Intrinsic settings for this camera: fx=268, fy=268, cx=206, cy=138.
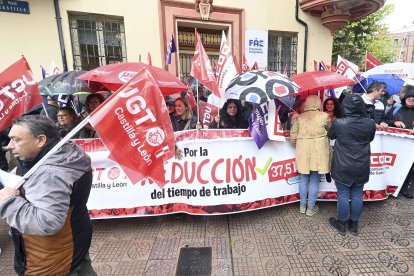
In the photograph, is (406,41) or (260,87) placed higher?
(406,41)

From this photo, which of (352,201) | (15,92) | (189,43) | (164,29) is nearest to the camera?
(15,92)

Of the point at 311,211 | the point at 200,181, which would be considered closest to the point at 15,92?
the point at 200,181

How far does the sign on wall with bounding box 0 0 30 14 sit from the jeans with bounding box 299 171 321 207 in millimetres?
7133

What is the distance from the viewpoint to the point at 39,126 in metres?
1.54

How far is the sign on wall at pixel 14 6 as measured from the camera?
6090mm

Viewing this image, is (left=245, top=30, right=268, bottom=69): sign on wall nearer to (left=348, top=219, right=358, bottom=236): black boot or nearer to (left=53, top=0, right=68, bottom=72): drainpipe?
(left=53, top=0, right=68, bottom=72): drainpipe

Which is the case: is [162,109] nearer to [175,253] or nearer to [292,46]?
[175,253]

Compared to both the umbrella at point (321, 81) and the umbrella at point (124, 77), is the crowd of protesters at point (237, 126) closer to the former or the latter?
the umbrella at point (321, 81)

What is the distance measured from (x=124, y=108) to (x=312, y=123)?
8.68ft

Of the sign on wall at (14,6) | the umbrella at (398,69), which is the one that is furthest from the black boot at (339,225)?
the sign on wall at (14,6)

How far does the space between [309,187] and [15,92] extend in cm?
384

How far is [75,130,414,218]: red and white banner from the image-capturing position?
11.3 ft

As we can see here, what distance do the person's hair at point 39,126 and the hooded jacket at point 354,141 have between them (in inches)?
119

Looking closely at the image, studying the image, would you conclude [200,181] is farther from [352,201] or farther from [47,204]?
[47,204]
